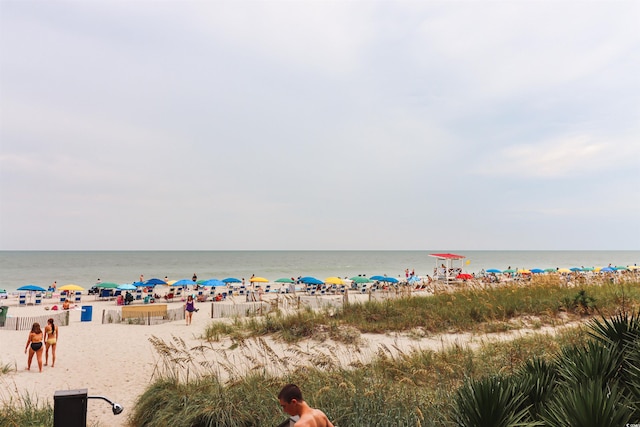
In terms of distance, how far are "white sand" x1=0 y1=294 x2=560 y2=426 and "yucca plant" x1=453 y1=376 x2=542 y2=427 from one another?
8.91 ft

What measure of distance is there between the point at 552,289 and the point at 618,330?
10.7 meters

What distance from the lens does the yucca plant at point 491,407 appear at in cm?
341

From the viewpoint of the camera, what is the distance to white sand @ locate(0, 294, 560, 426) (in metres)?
8.17

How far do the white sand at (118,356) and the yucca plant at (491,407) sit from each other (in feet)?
8.91

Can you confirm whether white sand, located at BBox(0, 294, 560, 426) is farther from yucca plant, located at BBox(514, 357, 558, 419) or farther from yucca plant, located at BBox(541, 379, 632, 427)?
yucca plant, located at BBox(541, 379, 632, 427)

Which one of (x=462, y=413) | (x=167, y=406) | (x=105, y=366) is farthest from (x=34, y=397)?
(x=462, y=413)

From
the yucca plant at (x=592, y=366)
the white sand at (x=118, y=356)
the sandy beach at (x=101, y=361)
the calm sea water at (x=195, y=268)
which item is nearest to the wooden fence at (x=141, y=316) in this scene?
the sandy beach at (x=101, y=361)

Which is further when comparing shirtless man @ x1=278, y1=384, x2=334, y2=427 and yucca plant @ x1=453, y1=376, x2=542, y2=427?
yucca plant @ x1=453, y1=376, x2=542, y2=427

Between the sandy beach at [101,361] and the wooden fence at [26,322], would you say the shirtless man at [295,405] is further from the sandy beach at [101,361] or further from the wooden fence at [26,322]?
the wooden fence at [26,322]

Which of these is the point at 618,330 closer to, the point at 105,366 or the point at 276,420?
the point at 276,420

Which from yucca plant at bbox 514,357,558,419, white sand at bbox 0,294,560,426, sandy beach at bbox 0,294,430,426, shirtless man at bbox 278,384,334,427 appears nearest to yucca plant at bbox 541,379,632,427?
yucca plant at bbox 514,357,558,419

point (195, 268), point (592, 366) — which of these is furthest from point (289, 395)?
point (195, 268)

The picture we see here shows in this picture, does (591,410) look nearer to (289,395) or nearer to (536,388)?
(536,388)

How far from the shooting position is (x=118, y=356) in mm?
12891
